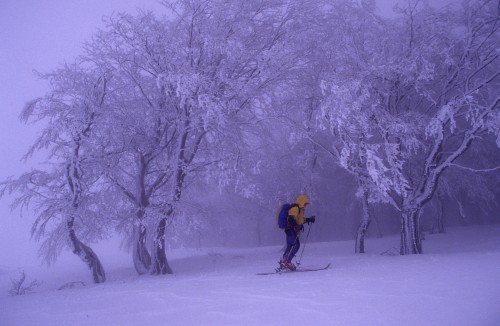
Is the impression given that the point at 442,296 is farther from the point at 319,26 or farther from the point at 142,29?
the point at 319,26

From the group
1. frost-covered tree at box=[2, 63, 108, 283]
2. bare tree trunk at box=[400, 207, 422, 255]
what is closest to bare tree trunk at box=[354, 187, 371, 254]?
bare tree trunk at box=[400, 207, 422, 255]

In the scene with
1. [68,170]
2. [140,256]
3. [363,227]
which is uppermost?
[68,170]

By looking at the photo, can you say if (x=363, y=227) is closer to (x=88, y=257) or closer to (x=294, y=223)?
(x=294, y=223)

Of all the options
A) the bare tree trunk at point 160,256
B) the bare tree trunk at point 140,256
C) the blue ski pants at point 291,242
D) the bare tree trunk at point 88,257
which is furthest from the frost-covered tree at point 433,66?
the bare tree trunk at point 88,257

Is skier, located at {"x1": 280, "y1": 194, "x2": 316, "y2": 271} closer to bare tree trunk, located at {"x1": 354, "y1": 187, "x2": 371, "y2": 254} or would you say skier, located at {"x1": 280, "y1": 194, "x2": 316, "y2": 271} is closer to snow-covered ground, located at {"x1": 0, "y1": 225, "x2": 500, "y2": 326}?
snow-covered ground, located at {"x1": 0, "y1": 225, "x2": 500, "y2": 326}

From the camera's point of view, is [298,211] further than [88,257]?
No

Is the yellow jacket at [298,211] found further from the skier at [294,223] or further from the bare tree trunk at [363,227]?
the bare tree trunk at [363,227]

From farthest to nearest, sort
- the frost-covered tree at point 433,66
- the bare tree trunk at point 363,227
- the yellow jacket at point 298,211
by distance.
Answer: the bare tree trunk at point 363,227, the frost-covered tree at point 433,66, the yellow jacket at point 298,211

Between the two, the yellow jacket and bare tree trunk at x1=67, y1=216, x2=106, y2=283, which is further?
bare tree trunk at x1=67, y1=216, x2=106, y2=283

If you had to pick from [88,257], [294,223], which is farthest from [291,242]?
[88,257]

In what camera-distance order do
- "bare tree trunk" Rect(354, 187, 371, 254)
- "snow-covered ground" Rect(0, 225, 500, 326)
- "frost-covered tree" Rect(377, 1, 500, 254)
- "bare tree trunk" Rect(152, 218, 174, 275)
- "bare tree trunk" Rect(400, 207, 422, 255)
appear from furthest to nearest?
"bare tree trunk" Rect(354, 187, 371, 254) → "bare tree trunk" Rect(152, 218, 174, 275) → "bare tree trunk" Rect(400, 207, 422, 255) → "frost-covered tree" Rect(377, 1, 500, 254) → "snow-covered ground" Rect(0, 225, 500, 326)

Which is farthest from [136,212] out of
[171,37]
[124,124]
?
[171,37]

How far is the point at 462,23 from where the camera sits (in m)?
11.1

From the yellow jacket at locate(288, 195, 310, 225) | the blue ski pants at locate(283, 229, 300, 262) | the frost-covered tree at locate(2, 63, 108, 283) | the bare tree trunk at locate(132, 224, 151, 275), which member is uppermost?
the frost-covered tree at locate(2, 63, 108, 283)
